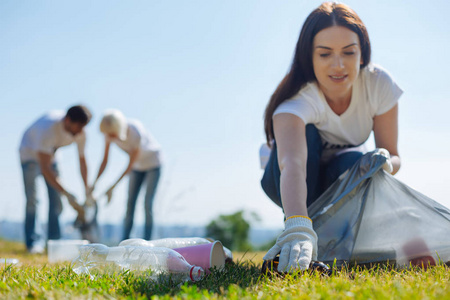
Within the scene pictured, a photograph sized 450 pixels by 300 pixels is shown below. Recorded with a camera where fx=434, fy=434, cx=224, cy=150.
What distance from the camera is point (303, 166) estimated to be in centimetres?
213

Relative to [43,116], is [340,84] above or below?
above

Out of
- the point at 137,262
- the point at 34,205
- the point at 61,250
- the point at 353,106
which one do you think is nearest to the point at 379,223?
the point at 353,106

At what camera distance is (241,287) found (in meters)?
1.49

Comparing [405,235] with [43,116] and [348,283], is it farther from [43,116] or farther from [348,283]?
[43,116]

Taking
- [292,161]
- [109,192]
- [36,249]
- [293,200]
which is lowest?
[36,249]

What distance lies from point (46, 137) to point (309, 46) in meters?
3.58

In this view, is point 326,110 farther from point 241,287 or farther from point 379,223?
point 241,287

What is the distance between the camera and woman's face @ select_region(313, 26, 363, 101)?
223cm

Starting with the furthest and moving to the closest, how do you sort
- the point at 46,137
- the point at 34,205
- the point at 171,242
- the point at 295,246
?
the point at 34,205 → the point at 46,137 → the point at 171,242 → the point at 295,246

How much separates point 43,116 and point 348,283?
4.56m

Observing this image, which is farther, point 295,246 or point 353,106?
point 353,106

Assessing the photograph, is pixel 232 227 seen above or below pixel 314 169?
below

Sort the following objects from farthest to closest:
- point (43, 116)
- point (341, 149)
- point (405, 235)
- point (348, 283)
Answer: point (43, 116) < point (341, 149) < point (405, 235) < point (348, 283)

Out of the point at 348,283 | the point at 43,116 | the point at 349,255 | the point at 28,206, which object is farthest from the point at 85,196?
the point at 348,283
